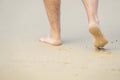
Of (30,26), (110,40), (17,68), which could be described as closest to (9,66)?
(17,68)

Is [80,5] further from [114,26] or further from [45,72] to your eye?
[45,72]

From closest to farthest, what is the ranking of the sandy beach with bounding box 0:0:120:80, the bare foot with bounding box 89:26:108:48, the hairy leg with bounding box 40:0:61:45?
the sandy beach with bounding box 0:0:120:80
the bare foot with bounding box 89:26:108:48
the hairy leg with bounding box 40:0:61:45

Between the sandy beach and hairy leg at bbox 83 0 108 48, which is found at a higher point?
hairy leg at bbox 83 0 108 48

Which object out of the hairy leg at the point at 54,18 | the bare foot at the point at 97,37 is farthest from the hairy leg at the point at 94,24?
the hairy leg at the point at 54,18

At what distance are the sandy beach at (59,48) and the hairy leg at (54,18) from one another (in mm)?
56

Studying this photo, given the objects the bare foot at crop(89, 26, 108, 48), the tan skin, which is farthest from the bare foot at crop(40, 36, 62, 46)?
the bare foot at crop(89, 26, 108, 48)

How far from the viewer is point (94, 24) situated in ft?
7.37

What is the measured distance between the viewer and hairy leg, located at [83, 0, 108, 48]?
7.38ft

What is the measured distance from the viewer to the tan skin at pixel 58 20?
228cm

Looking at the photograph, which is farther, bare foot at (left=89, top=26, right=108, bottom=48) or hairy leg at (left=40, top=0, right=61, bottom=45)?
hairy leg at (left=40, top=0, right=61, bottom=45)

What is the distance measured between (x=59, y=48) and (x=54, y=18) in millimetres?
224

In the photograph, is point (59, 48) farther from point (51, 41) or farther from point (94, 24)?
point (94, 24)

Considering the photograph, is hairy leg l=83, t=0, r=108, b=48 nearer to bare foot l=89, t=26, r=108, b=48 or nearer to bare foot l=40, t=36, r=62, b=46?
bare foot l=89, t=26, r=108, b=48

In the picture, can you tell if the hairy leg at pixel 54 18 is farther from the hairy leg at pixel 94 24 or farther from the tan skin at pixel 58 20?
the hairy leg at pixel 94 24
